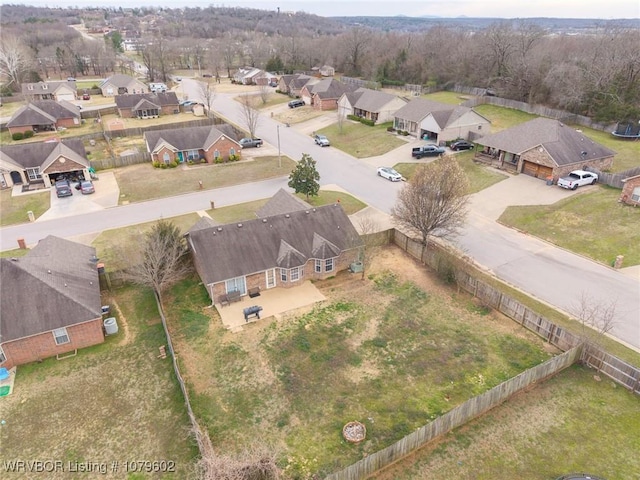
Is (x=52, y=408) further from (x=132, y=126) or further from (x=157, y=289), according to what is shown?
(x=132, y=126)

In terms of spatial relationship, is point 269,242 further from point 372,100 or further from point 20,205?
point 372,100

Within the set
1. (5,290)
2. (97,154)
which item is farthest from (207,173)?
(5,290)

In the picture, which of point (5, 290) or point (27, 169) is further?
point (27, 169)

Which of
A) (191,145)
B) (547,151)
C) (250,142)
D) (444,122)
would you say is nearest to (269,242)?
(191,145)

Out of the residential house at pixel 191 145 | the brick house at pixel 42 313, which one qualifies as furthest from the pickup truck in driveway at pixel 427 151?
Result: the brick house at pixel 42 313

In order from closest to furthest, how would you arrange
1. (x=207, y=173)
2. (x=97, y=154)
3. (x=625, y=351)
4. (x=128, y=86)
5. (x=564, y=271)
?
(x=625, y=351), (x=564, y=271), (x=207, y=173), (x=97, y=154), (x=128, y=86)

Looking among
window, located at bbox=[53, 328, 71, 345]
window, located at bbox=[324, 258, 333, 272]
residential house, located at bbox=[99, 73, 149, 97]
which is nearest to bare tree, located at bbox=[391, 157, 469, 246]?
window, located at bbox=[324, 258, 333, 272]

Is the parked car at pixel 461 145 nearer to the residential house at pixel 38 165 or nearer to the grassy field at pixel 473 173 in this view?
the grassy field at pixel 473 173
